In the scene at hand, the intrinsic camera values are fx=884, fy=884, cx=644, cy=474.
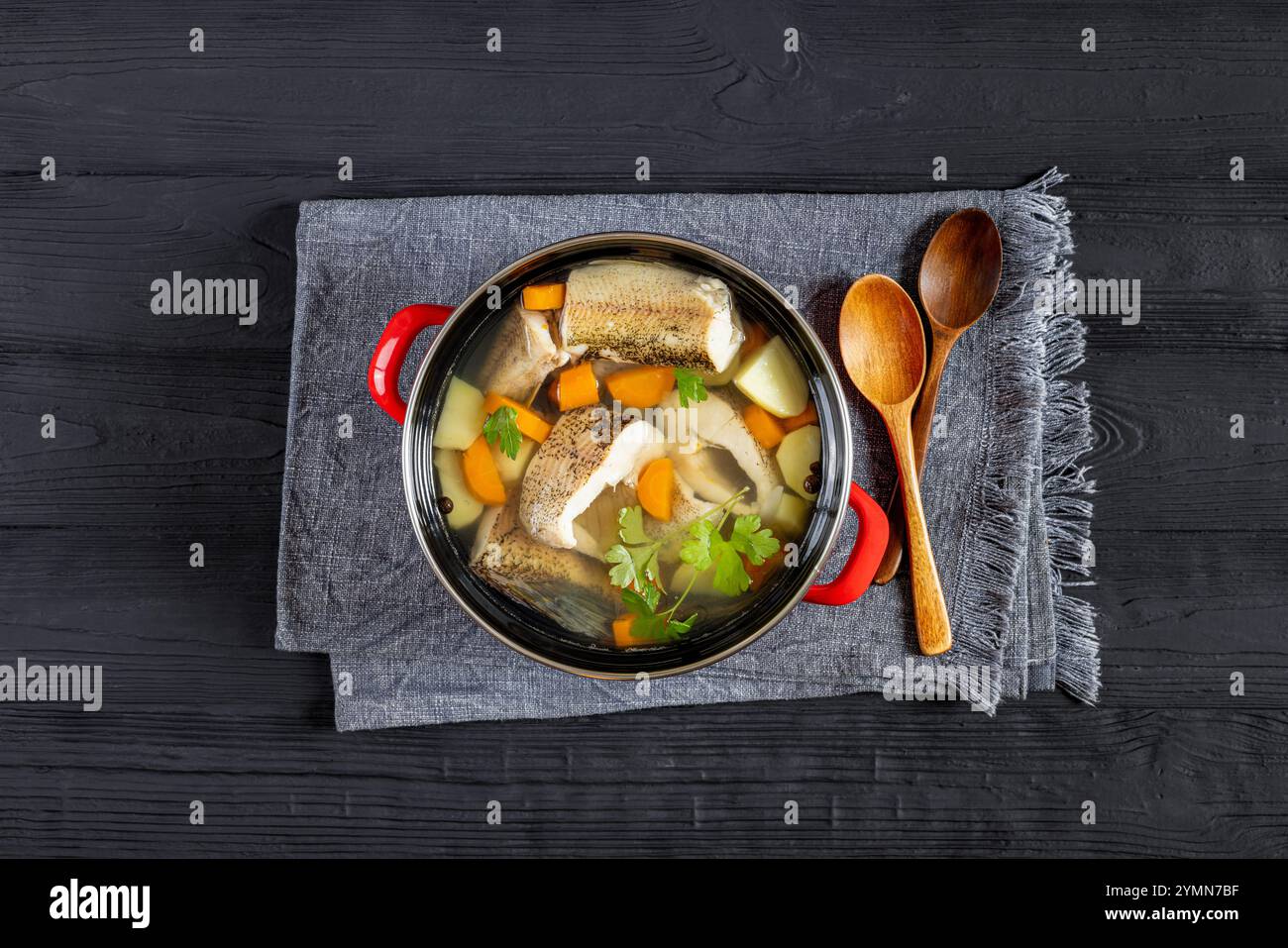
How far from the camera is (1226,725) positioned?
46.8 inches

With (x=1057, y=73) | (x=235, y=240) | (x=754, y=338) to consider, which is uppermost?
(x=1057, y=73)

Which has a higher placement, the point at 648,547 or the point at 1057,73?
Result: the point at 1057,73

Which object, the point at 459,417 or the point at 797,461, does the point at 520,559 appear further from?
the point at 797,461

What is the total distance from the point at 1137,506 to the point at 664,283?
0.72 m

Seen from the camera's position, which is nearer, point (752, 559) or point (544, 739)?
point (752, 559)

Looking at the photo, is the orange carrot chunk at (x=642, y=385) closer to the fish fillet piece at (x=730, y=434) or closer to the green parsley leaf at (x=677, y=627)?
the fish fillet piece at (x=730, y=434)

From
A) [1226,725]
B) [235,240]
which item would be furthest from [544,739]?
[1226,725]

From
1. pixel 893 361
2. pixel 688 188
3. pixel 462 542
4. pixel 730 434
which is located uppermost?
pixel 688 188

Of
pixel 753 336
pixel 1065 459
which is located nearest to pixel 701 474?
pixel 753 336

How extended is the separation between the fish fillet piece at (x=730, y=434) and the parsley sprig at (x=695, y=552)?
1.0 inches

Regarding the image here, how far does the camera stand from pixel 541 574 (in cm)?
94

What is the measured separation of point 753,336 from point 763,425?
96mm

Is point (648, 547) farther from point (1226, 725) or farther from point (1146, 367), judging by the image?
point (1226, 725)
